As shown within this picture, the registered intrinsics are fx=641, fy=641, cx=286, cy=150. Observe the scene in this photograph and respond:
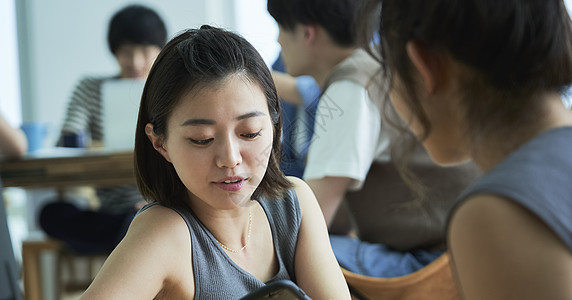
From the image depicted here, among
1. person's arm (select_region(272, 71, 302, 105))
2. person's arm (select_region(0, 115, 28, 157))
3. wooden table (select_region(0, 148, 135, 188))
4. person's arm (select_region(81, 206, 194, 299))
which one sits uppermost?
person's arm (select_region(81, 206, 194, 299))

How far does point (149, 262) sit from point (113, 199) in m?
1.77

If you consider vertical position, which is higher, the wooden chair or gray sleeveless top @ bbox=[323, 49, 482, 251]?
gray sleeveless top @ bbox=[323, 49, 482, 251]

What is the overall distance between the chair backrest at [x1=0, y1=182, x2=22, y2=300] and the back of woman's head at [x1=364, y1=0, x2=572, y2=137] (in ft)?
2.66

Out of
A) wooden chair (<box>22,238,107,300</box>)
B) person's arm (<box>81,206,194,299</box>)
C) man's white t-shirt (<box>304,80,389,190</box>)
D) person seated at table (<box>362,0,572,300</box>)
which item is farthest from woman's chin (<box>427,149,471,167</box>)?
wooden chair (<box>22,238,107,300</box>)

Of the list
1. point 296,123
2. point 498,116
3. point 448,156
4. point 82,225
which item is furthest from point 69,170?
point 498,116

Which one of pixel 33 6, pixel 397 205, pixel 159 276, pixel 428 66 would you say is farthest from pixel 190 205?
pixel 33 6

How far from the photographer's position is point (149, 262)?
29.7 inches

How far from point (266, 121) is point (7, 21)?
3332 mm

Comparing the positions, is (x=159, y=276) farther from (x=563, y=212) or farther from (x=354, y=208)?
(x=354, y=208)

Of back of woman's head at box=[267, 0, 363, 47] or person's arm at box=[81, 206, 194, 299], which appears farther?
back of woman's head at box=[267, 0, 363, 47]

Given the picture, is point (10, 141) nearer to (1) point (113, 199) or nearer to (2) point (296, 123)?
(1) point (113, 199)

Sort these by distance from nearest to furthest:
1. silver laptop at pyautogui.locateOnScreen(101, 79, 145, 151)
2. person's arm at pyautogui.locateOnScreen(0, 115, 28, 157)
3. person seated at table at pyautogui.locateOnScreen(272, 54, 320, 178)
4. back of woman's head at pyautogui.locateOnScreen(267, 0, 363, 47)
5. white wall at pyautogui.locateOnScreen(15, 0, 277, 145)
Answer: person seated at table at pyautogui.locateOnScreen(272, 54, 320, 178) → back of woman's head at pyautogui.locateOnScreen(267, 0, 363, 47) → person's arm at pyautogui.locateOnScreen(0, 115, 28, 157) → silver laptop at pyautogui.locateOnScreen(101, 79, 145, 151) → white wall at pyautogui.locateOnScreen(15, 0, 277, 145)

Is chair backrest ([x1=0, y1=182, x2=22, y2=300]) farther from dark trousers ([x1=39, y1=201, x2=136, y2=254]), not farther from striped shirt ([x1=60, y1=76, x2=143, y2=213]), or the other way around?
striped shirt ([x1=60, y1=76, x2=143, y2=213])

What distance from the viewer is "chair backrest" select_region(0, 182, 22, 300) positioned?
1.11m
